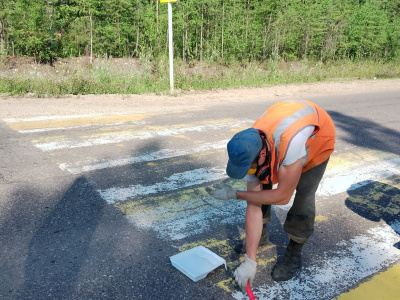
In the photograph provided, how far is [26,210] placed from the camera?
3.78 meters

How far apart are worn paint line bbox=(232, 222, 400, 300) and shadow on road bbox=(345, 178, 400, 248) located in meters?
0.29

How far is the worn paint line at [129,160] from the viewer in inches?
193

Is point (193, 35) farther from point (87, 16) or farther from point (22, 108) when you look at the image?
point (22, 108)

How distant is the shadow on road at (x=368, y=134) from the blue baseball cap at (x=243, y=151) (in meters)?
4.86

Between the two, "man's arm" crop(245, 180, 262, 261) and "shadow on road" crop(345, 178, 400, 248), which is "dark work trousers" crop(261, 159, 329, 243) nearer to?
"man's arm" crop(245, 180, 262, 261)

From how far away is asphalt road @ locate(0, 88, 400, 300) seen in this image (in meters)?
2.78

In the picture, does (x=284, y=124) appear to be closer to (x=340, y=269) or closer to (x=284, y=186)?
(x=284, y=186)

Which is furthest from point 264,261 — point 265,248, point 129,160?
point 129,160

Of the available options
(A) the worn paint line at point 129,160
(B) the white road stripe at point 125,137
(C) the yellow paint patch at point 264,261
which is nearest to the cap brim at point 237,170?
(C) the yellow paint patch at point 264,261

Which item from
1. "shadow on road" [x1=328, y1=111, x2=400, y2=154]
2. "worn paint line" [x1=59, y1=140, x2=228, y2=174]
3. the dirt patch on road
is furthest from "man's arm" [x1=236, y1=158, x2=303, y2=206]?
the dirt patch on road

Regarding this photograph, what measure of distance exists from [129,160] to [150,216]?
170cm

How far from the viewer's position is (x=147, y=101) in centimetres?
987

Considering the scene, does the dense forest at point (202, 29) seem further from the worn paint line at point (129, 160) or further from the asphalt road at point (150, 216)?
the worn paint line at point (129, 160)

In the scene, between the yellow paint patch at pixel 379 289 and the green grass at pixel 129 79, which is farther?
the green grass at pixel 129 79
